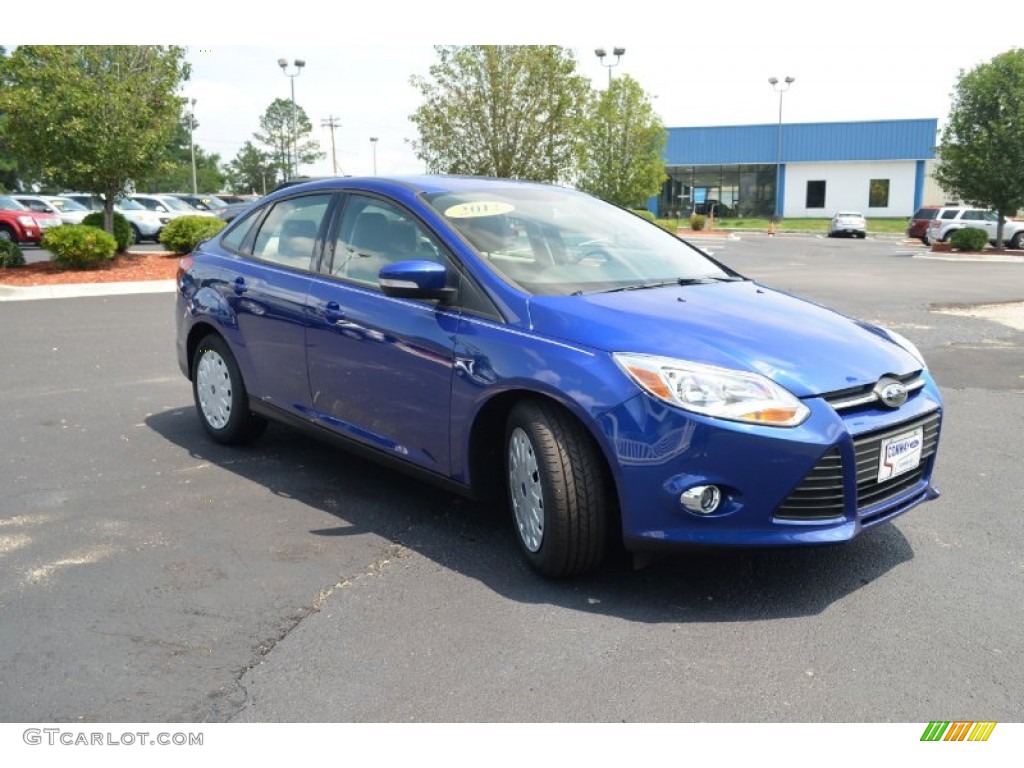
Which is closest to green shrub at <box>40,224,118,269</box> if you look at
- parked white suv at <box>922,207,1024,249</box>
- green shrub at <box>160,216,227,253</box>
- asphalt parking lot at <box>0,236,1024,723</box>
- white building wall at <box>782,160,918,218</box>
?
green shrub at <box>160,216,227,253</box>

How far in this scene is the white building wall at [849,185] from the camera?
2431 inches

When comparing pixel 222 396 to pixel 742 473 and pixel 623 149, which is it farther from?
pixel 623 149

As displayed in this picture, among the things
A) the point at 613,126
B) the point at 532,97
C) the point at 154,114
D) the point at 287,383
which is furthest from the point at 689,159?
the point at 287,383

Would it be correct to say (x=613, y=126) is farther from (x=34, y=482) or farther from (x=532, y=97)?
(x=34, y=482)

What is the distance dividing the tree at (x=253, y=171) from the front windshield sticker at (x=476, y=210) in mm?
116834

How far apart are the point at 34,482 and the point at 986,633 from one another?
15.4 ft

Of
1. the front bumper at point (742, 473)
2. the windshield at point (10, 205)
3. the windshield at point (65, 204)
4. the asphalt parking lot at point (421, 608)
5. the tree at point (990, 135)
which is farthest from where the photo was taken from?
the tree at point (990, 135)

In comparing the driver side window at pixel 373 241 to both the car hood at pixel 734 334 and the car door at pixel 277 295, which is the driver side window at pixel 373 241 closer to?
the car door at pixel 277 295

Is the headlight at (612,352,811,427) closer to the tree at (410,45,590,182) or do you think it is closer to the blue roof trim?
the tree at (410,45,590,182)

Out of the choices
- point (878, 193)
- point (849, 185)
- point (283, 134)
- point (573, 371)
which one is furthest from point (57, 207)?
point (283, 134)

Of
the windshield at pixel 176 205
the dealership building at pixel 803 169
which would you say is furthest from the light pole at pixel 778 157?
the windshield at pixel 176 205

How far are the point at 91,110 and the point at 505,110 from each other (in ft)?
29.6

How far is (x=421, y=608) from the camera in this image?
3.70 m
